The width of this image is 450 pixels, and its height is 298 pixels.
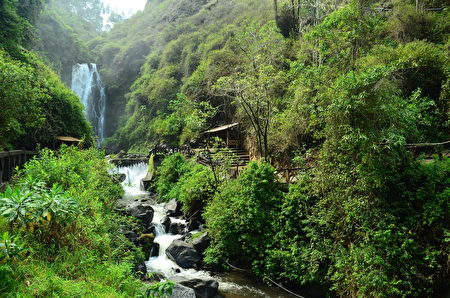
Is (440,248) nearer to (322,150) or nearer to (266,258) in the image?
(322,150)

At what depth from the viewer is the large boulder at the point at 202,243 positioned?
10828mm

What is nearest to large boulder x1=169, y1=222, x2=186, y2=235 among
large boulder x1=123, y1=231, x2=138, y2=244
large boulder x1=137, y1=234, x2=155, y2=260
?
large boulder x1=137, y1=234, x2=155, y2=260

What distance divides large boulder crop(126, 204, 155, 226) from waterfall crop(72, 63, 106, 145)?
112ft

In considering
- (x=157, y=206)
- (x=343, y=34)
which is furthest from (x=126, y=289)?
(x=157, y=206)

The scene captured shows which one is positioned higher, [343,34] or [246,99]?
[343,34]

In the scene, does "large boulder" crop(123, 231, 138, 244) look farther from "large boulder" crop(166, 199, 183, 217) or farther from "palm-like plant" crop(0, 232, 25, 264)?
"palm-like plant" crop(0, 232, 25, 264)

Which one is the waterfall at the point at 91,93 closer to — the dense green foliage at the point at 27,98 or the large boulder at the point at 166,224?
the dense green foliage at the point at 27,98

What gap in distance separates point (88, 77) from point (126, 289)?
48759 millimetres

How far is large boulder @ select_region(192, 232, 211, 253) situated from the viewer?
1083cm

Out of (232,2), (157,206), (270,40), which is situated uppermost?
(232,2)

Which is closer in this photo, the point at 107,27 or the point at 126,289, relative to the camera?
the point at 126,289

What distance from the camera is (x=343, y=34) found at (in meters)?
10.9

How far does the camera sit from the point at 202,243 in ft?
35.7

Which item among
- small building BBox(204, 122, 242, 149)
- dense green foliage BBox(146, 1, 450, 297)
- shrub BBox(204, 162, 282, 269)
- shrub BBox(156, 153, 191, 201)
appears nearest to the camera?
dense green foliage BBox(146, 1, 450, 297)
